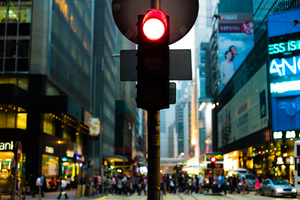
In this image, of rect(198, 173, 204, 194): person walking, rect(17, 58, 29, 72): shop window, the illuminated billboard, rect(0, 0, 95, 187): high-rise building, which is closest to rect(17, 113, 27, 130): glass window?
rect(0, 0, 95, 187): high-rise building

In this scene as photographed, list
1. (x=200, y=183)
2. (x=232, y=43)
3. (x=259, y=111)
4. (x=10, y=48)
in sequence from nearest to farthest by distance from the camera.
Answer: (x=10, y=48)
(x=200, y=183)
(x=259, y=111)
(x=232, y=43)

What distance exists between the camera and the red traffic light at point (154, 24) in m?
3.49

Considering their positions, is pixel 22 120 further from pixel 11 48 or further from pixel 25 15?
pixel 25 15

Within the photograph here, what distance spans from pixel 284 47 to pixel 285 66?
2.10 metres

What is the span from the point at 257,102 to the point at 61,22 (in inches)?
1124

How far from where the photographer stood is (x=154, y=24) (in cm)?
355

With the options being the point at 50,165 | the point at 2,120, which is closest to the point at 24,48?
the point at 2,120

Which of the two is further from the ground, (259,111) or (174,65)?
(259,111)

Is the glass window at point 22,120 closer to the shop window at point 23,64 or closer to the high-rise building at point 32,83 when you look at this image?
the high-rise building at point 32,83

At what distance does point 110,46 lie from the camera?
263 feet

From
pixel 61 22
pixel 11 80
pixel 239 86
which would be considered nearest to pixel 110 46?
pixel 239 86

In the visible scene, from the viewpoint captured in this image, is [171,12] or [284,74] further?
[284,74]

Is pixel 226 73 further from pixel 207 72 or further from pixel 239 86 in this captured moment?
pixel 207 72

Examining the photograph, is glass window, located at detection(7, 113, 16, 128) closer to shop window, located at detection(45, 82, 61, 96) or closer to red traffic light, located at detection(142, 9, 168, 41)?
shop window, located at detection(45, 82, 61, 96)
